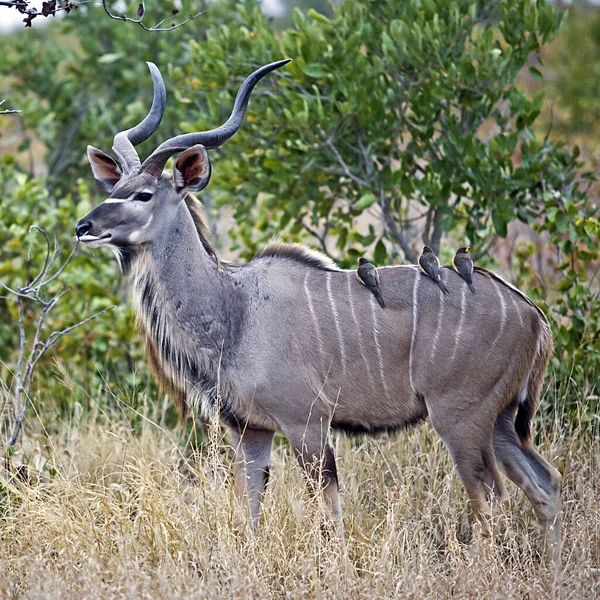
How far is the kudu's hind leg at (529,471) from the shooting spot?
345 cm

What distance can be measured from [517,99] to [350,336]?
5.29ft

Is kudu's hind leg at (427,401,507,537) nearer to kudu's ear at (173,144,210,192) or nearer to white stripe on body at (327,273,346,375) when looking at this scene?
white stripe on body at (327,273,346,375)

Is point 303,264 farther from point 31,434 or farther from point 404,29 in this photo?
point 31,434

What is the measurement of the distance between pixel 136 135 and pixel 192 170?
0.36 metres

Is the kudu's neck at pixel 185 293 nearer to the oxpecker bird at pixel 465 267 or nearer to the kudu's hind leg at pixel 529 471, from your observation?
the oxpecker bird at pixel 465 267

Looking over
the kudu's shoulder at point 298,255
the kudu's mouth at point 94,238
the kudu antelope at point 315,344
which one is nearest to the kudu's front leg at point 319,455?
the kudu antelope at point 315,344

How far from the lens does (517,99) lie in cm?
436

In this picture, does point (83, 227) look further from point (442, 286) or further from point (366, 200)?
point (366, 200)

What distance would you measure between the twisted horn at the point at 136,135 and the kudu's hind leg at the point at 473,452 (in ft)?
4.98

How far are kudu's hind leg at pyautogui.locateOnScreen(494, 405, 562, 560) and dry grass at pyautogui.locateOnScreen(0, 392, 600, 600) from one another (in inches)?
3.5

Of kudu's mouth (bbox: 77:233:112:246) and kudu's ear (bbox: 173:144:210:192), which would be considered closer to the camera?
kudu's mouth (bbox: 77:233:112:246)

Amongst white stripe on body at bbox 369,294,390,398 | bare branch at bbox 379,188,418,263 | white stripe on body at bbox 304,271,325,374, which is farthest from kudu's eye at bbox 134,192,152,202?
bare branch at bbox 379,188,418,263

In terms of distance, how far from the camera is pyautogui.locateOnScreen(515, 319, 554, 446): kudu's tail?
3496 mm

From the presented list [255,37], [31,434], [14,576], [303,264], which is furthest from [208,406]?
[255,37]
